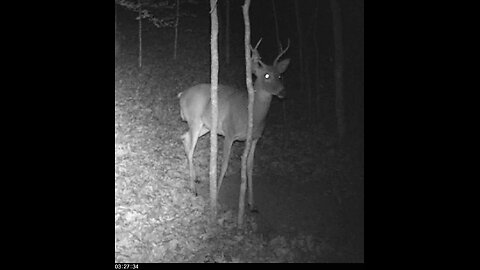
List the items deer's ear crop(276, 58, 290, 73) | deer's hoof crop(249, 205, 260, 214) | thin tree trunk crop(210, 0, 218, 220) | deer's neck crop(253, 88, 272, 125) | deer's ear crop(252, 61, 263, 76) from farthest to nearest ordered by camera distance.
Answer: deer's neck crop(253, 88, 272, 125), deer's ear crop(276, 58, 290, 73), deer's ear crop(252, 61, 263, 76), deer's hoof crop(249, 205, 260, 214), thin tree trunk crop(210, 0, 218, 220)

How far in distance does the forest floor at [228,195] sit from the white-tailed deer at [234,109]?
27.9 inches

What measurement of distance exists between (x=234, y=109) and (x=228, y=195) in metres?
1.71

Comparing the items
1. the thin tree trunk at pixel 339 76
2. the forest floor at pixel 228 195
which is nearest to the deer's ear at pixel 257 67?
the forest floor at pixel 228 195

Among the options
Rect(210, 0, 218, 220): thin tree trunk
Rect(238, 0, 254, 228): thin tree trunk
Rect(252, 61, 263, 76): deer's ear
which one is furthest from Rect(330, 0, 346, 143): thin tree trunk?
Rect(210, 0, 218, 220): thin tree trunk

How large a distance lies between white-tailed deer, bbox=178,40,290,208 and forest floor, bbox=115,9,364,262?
0.71m

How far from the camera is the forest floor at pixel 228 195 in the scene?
6.53 m

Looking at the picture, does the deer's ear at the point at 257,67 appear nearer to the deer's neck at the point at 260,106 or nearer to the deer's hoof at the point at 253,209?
the deer's neck at the point at 260,106

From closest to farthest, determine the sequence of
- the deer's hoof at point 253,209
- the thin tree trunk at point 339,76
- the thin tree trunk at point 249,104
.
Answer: the thin tree trunk at point 249,104, the deer's hoof at point 253,209, the thin tree trunk at point 339,76

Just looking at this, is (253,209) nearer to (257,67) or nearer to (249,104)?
(249,104)

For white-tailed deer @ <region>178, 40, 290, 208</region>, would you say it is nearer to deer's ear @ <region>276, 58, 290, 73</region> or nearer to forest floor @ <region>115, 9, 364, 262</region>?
deer's ear @ <region>276, 58, 290, 73</region>

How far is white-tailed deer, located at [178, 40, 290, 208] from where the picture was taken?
820 centimetres

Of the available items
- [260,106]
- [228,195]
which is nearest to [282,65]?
[260,106]
